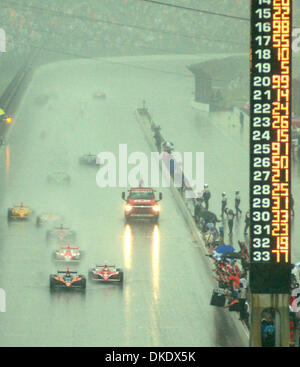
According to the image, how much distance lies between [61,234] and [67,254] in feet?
23.8

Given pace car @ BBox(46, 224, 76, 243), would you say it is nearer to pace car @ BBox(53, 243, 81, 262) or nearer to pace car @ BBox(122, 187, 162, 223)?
pace car @ BBox(53, 243, 81, 262)

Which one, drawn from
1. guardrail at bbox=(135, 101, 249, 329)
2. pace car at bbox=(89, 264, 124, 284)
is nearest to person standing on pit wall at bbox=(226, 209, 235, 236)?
guardrail at bbox=(135, 101, 249, 329)

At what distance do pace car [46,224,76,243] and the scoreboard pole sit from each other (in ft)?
111

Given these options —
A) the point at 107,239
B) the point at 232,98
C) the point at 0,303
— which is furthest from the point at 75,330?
the point at 232,98

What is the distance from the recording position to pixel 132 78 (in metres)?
181

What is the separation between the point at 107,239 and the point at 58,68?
4673 inches

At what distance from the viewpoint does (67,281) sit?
196 feet

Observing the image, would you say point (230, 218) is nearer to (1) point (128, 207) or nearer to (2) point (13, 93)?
(1) point (128, 207)

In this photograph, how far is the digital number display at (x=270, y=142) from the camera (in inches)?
1551

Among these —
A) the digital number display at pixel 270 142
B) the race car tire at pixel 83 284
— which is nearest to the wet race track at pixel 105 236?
the race car tire at pixel 83 284

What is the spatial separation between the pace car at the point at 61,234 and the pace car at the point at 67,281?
46.6 feet

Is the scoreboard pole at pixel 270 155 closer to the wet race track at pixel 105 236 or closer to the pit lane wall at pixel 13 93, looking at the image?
the wet race track at pixel 105 236

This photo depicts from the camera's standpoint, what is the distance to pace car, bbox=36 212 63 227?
7938 cm

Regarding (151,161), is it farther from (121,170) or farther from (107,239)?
(107,239)
